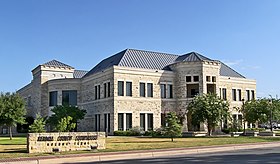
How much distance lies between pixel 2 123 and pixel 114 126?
13592mm

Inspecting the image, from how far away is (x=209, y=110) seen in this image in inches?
1490

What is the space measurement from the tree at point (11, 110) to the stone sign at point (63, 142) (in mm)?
18096

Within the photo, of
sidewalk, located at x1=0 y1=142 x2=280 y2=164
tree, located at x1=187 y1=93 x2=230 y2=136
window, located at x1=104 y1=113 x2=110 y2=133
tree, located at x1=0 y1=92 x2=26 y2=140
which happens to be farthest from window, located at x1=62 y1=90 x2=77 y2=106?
sidewalk, located at x1=0 y1=142 x2=280 y2=164

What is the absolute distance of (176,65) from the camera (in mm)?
51125

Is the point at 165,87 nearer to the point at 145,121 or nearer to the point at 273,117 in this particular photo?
the point at 145,121

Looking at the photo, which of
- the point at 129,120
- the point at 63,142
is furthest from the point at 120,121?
the point at 63,142

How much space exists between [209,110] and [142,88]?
13.2m

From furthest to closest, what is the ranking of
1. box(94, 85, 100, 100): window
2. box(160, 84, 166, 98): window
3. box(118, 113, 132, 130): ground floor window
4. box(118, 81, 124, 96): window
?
box(94, 85, 100, 100): window
box(160, 84, 166, 98): window
box(118, 81, 124, 96): window
box(118, 113, 132, 130): ground floor window

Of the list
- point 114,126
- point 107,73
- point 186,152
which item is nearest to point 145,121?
point 114,126

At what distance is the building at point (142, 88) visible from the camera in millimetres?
46906

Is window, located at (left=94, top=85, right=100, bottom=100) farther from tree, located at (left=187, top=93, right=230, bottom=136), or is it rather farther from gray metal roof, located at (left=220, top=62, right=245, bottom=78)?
gray metal roof, located at (left=220, top=62, right=245, bottom=78)

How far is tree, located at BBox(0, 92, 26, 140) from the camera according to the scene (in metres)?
38.0

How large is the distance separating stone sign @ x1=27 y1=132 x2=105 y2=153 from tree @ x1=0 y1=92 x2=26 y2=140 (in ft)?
59.4

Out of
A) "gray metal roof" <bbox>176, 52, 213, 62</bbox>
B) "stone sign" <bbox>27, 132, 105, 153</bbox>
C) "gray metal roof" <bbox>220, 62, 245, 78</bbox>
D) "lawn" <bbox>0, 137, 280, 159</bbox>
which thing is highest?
"gray metal roof" <bbox>176, 52, 213, 62</bbox>
